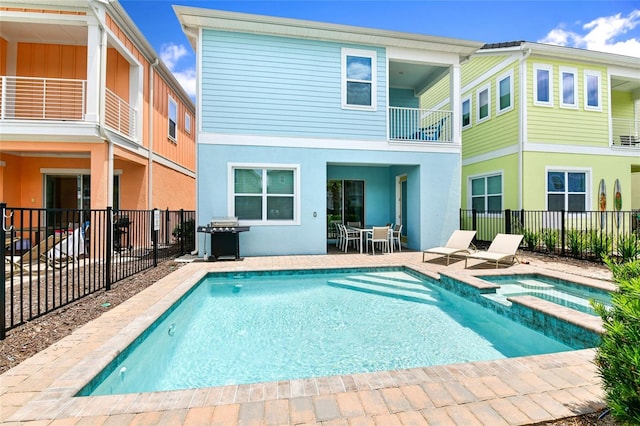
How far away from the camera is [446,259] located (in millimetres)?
8672

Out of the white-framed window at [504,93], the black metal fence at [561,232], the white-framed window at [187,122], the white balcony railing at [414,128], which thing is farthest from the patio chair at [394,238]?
the white-framed window at [187,122]

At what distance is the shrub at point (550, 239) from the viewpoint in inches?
384

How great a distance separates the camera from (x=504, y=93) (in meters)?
12.5

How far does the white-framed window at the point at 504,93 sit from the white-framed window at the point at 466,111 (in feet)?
5.65

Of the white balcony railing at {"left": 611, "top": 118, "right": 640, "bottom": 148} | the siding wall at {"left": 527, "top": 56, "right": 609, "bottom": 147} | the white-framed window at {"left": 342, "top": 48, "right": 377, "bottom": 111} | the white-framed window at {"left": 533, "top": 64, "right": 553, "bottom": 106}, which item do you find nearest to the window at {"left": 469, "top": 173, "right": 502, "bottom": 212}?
the siding wall at {"left": 527, "top": 56, "right": 609, "bottom": 147}

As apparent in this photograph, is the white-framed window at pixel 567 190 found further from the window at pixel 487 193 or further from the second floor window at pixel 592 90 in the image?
the second floor window at pixel 592 90

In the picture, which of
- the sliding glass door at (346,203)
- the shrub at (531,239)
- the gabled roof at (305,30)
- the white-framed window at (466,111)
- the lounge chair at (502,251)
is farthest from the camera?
the white-framed window at (466,111)

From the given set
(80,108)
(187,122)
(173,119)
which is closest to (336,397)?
(80,108)

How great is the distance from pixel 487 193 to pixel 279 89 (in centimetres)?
968

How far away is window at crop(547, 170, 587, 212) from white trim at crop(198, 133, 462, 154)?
4.35 metres

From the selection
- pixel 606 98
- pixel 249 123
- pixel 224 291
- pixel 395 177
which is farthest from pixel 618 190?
pixel 224 291

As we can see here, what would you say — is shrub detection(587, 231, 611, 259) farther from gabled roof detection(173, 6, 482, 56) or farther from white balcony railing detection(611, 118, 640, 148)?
white balcony railing detection(611, 118, 640, 148)

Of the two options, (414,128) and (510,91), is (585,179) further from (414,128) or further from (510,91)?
(414,128)

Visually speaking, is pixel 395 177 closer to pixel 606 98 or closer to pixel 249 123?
pixel 249 123
